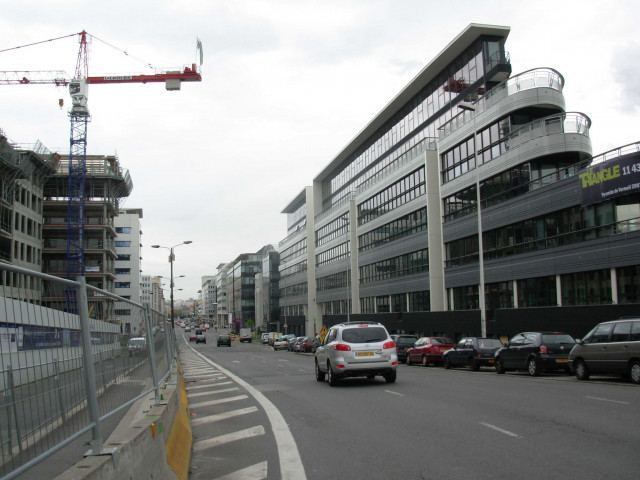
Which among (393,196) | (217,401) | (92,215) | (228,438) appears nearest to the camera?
(228,438)

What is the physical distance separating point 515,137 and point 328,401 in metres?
23.8

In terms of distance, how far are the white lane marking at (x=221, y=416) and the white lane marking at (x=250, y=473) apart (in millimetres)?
3919

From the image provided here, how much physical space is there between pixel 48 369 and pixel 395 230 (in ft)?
157

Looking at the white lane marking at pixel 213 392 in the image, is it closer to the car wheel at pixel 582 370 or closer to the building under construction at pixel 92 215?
the car wheel at pixel 582 370

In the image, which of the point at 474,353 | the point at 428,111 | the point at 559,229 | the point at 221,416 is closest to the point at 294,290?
the point at 428,111

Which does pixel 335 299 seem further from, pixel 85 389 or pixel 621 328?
pixel 85 389

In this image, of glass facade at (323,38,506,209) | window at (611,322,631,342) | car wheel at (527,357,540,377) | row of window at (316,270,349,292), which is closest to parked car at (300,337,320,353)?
row of window at (316,270,349,292)

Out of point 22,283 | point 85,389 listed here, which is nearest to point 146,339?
point 85,389

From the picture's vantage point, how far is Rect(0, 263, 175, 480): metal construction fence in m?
3.37

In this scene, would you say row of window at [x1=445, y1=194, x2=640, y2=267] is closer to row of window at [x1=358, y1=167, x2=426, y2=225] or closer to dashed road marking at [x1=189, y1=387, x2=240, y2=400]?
row of window at [x1=358, y1=167, x2=426, y2=225]

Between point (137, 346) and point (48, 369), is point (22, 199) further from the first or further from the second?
point (48, 369)

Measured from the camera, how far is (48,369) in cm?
392

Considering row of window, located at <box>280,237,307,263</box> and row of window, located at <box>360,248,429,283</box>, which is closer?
row of window, located at <box>360,248,429,283</box>

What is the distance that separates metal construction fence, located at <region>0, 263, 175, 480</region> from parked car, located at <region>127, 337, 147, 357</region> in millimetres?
1338
